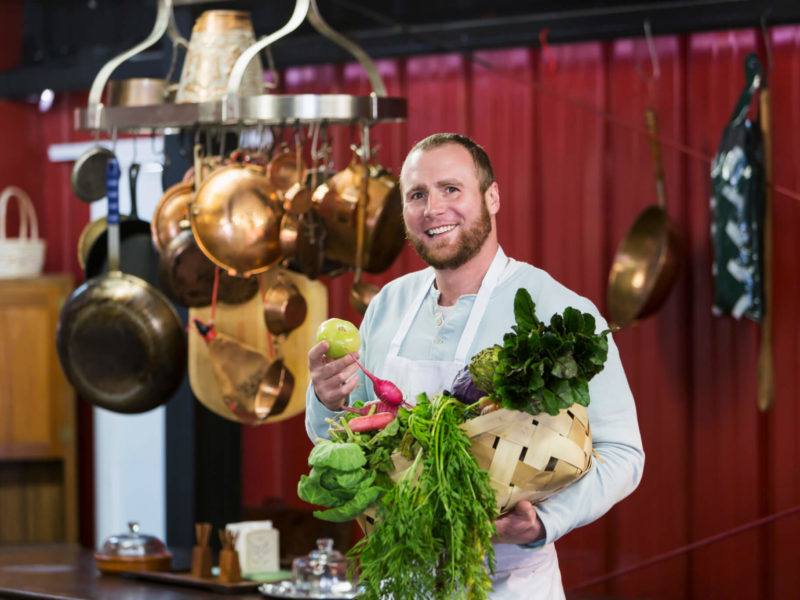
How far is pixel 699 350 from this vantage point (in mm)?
4527

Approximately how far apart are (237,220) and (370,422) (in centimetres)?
158

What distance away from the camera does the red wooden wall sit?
14.4 feet

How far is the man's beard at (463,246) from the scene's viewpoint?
240 centimetres

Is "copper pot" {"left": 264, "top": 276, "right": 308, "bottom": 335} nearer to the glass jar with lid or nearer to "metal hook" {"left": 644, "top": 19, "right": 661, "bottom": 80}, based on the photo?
the glass jar with lid

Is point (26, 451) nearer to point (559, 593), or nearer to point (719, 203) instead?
point (719, 203)

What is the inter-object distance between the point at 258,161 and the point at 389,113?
53 centimetres

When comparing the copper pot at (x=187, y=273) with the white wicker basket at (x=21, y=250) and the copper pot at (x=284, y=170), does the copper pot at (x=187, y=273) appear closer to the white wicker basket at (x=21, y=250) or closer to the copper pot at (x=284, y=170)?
the copper pot at (x=284, y=170)

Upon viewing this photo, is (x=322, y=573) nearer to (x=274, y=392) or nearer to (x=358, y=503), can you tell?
(x=274, y=392)

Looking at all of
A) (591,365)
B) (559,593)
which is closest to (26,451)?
(559,593)

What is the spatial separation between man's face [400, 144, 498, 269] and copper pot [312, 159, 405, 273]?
1.30 m

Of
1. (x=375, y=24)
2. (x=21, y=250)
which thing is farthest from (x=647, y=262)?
(x=21, y=250)

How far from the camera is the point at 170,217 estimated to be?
13.1 ft

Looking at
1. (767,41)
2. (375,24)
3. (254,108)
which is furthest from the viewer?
(375,24)

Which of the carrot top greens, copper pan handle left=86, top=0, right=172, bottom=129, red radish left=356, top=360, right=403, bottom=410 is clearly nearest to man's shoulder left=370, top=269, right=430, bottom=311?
red radish left=356, top=360, right=403, bottom=410
